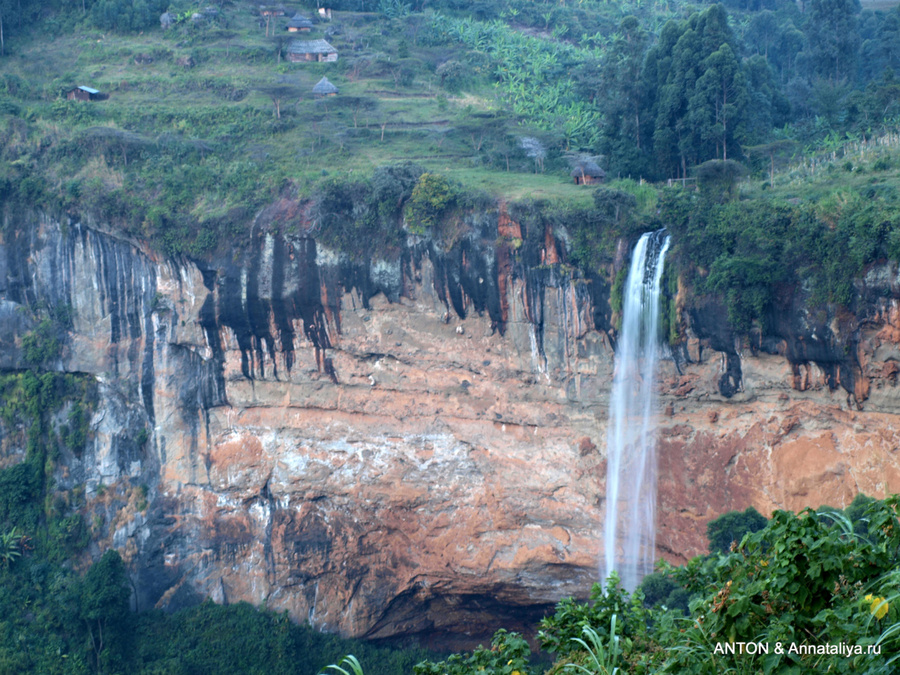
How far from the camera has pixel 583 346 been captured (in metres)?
18.2

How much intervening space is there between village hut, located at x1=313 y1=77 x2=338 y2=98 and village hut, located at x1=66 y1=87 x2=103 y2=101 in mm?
6712

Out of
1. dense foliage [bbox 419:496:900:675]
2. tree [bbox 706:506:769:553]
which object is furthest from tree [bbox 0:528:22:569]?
dense foliage [bbox 419:496:900:675]

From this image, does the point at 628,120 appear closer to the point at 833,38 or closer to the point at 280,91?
the point at 833,38

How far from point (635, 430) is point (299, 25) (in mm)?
20768

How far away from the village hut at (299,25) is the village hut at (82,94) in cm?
819

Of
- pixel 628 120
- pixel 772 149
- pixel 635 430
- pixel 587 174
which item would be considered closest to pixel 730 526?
pixel 635 430

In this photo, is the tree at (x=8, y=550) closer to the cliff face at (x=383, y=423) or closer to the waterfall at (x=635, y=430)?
the cliff face at (x=383, y=423)

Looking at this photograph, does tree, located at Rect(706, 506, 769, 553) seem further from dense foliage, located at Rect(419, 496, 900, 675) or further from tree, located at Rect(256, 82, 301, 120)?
tree, located at Rect(256, 82, 301, 120)

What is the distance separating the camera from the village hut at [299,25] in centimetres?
3077

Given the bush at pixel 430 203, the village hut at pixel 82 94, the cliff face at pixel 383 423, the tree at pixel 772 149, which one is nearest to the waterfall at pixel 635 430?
the cliff face at pixel 383 423

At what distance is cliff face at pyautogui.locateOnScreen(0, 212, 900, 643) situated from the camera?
1766 centimetres

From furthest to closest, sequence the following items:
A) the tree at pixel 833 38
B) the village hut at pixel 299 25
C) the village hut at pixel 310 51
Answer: the village hut at pixel 299 25
the village hut at pixel 310 51
the tree at pixel 833 38

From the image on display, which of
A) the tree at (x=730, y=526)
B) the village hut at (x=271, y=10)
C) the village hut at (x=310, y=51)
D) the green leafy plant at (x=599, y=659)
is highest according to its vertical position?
the village hut at (x=271, y=10)

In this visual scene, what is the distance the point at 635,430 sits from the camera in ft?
60.5
